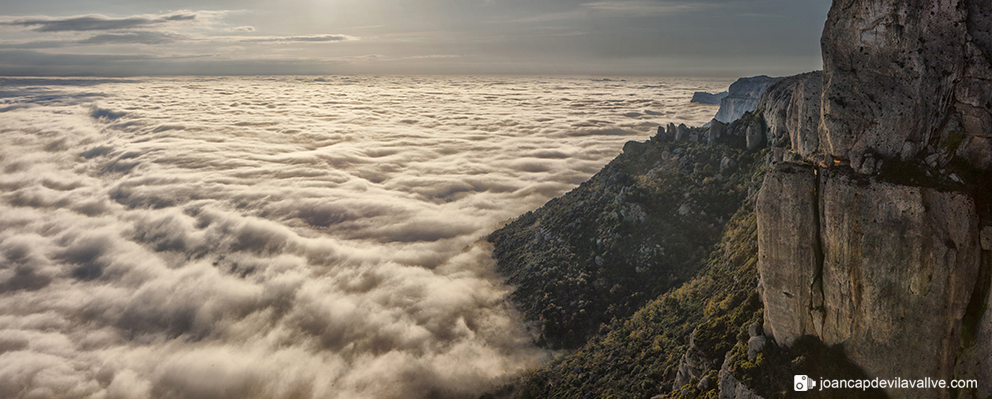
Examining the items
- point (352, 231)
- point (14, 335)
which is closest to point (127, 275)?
point (14, 335)

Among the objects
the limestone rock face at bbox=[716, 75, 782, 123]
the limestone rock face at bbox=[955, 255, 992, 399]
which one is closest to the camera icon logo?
the limestone rock face at bbox=[955, 255, 992, 399]

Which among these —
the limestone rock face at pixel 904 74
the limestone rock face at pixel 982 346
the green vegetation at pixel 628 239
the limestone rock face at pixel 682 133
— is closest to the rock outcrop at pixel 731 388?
the limestone rock face at pixel 982 346

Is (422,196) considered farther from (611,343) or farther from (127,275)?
(611,343)

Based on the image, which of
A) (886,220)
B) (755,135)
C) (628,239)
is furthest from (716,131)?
(886,220)

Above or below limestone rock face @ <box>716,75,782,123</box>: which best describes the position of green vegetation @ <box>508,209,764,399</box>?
below

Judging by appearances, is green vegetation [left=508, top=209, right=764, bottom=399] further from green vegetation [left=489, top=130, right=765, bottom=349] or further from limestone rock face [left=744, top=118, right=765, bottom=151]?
limestone rock face [left=744, top=118, right=765, bottom=151]

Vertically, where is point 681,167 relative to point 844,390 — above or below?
above
